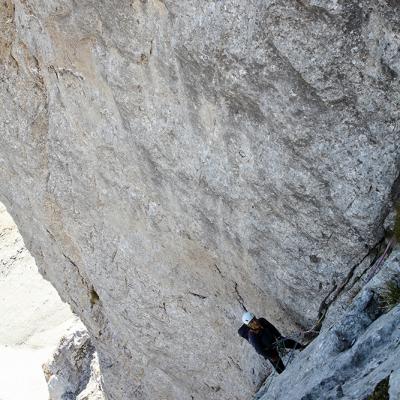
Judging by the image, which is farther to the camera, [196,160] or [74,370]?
[74,370]

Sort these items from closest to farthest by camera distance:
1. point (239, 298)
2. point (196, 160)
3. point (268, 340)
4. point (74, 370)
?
point (268, 340) → point (196, 160) → point (239, 298) → point (74, 370)

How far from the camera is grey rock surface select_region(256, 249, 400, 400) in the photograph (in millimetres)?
8258

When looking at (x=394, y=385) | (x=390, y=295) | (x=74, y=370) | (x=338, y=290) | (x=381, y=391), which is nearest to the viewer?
(x=394, y=385)

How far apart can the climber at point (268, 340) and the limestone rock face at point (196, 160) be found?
59 centimetres

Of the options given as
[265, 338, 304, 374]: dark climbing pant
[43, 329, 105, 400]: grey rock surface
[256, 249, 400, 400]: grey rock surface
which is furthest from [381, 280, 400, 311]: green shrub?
[43, 329, 105, 400]: grey rock surface

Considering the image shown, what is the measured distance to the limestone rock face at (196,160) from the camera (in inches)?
424

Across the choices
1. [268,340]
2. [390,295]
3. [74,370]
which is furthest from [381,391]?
[74,370]

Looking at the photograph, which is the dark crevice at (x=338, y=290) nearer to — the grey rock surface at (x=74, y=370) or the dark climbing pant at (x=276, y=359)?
the dark climbing pant at (x=276, y=359)

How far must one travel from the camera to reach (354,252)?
11914 millimetres

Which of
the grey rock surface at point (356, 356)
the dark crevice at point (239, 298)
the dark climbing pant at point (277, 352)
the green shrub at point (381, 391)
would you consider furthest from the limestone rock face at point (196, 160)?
the green shrub at point (381, 391)

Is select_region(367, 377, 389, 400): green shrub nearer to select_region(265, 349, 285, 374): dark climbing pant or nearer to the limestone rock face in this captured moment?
the limestone rock face

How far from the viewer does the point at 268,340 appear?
43.9 feet

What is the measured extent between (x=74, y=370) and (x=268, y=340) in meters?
14.8

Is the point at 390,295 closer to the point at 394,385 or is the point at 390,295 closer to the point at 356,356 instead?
the point at 356,356
